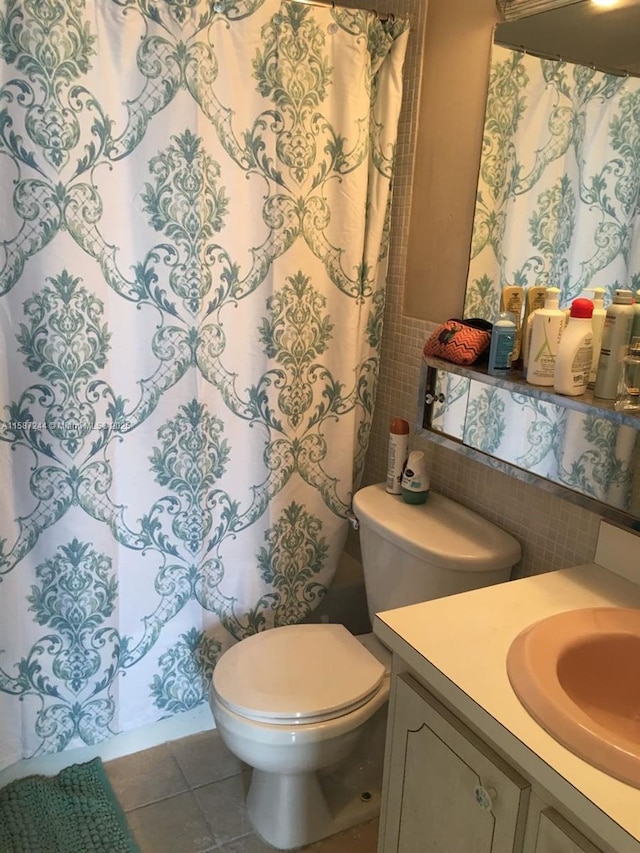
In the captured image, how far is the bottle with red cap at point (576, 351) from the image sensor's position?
1287mm

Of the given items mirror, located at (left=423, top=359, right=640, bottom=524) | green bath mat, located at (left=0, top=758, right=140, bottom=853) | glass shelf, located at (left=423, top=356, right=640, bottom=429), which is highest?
glass shelf, located at (left=423, top=356, right=640, bottom=429)

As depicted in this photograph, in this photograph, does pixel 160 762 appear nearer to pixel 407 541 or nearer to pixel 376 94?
pixel 407 541

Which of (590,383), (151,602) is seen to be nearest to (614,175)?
(590,383)

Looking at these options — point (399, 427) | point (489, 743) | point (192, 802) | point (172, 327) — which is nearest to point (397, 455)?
point (399, 427)

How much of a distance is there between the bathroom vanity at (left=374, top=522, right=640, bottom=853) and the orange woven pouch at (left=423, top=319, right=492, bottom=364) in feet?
1.46

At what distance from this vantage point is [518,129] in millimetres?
1552

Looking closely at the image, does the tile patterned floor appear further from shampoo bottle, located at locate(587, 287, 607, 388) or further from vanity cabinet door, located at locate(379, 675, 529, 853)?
shampoo bottle, located at locate(587, 287, 607, 388)

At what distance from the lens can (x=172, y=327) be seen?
1.67 meters

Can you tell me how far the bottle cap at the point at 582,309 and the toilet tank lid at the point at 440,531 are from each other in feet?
1.80

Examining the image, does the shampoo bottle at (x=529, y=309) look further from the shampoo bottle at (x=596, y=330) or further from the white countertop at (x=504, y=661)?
the white countertop at (x=504, y=661)

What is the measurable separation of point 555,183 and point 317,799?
1.50 meters

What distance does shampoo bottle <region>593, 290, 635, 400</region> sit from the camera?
1.25 m

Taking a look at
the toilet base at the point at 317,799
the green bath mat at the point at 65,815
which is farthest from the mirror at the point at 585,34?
the green bath mat at the point at 65,815

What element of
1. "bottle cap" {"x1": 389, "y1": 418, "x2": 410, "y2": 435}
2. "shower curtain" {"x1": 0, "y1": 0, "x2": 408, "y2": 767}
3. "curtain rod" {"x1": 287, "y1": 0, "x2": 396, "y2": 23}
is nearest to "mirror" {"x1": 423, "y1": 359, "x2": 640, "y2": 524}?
"bottle cap" {"x1": 389, "y1": 418, "x2": 410, "y2": 435}
